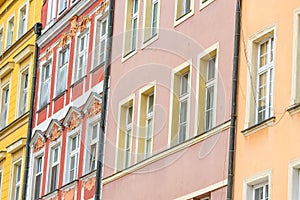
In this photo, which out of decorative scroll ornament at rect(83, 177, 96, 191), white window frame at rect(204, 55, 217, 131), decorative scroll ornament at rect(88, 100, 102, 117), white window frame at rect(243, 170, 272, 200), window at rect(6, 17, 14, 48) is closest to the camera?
white window frame at rect(243, 170, 272, 200)

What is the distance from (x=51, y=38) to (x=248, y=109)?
718 inches

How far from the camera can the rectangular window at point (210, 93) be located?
35.2 m

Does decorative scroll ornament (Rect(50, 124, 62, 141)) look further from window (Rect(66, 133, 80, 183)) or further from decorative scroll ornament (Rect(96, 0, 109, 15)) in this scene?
decorative scroll ornament (Rect(96, 0, 109, 15))

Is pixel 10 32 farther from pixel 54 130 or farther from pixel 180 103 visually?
pixel 180 103

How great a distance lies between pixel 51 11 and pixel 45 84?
2.68 m

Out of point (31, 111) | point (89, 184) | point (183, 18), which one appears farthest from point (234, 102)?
point (31, 111)

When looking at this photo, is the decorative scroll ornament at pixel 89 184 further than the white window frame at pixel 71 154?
No

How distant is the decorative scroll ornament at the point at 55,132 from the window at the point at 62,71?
124 centimetres

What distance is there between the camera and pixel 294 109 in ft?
101

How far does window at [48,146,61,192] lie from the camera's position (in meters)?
47.0

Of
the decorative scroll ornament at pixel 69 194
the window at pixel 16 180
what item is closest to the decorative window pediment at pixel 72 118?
the decorative scroll ornament at pixel 69 194

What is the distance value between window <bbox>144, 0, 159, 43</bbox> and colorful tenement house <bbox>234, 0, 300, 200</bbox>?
6543 millimetres

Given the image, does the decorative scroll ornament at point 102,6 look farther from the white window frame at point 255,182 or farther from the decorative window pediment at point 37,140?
the white window frame at point 255,182

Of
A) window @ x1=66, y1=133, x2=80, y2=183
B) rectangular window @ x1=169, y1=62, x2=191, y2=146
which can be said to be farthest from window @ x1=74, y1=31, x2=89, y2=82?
rectangular window @ x1=169, y1=62, x2=191, y2=146
